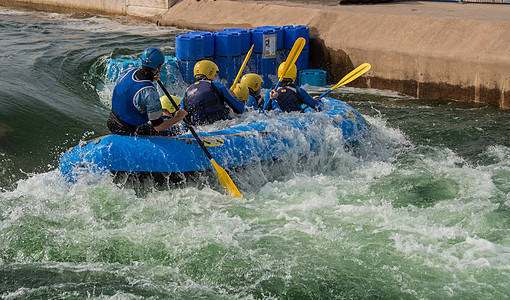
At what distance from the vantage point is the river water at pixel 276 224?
448cm

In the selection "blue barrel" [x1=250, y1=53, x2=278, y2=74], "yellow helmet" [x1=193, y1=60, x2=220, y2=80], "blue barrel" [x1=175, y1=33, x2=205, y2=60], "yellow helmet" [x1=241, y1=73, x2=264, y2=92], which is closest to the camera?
"yellow helmet" [x1=193, y1=60, x2=220, y2=80]

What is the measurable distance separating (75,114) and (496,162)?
5927mm

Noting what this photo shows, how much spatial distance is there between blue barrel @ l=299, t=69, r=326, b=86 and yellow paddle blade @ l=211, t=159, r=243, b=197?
5439 millimetres

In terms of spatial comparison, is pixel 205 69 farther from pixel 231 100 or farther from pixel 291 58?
pixel 291 58

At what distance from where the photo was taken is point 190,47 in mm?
10227

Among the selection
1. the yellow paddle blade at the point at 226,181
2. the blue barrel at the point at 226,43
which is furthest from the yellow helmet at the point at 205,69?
the blue barrel at the point at 226,43

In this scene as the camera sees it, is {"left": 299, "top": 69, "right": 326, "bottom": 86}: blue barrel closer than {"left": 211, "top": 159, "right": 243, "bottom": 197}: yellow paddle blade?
No

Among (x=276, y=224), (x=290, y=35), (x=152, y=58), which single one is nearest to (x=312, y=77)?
(x=290, y=35)

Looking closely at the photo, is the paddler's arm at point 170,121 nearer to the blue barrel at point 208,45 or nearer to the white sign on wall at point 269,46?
the blue barrel at point 208,45

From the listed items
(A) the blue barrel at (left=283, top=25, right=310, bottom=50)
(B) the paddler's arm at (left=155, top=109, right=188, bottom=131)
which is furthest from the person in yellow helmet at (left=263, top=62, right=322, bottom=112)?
(A) the blue barrel at (left=283, top=25, right=310, bottom=50)

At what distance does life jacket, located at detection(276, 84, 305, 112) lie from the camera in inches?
288

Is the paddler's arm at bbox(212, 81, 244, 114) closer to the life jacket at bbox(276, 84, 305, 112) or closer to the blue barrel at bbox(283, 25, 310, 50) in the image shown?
the life jacket at bbox(276, 84, 305, 112)

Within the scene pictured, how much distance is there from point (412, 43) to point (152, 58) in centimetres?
619

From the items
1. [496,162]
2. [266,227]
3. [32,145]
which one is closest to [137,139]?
[266,227]
